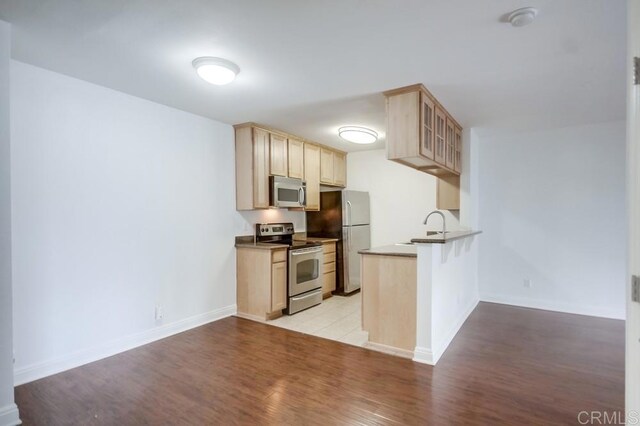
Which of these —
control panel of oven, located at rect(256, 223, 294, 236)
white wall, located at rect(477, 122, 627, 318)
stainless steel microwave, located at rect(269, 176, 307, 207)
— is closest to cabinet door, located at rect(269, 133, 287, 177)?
stainless steel microwave, located at rect(269, 176, 307, 207)

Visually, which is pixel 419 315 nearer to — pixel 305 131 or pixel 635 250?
pixel 635 250

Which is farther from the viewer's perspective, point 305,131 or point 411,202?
point 411,202

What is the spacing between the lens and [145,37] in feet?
7.09

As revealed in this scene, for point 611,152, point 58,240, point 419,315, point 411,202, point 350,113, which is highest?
point 350,113

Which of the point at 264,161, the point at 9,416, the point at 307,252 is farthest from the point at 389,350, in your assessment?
the point at 9,416

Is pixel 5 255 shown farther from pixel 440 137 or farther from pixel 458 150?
pixel 458 150

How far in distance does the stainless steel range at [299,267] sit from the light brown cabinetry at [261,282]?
3.9 inches

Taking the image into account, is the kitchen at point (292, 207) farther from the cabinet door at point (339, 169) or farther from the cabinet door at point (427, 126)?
the cabinet door at point (339, 169)

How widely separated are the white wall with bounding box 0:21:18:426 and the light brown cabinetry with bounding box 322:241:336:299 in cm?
362

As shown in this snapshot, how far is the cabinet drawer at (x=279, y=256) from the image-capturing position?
415cm

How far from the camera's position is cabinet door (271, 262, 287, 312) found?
4.11m

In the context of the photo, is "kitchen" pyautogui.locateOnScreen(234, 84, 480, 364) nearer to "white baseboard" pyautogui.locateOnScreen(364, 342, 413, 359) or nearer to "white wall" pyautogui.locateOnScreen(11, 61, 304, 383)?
"white baseboard" pyautogui.locateOnScreen(364, 342, 413, 359)

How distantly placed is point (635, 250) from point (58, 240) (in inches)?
141

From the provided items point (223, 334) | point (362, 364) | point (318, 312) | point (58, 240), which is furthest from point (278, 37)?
point (318, 312)
